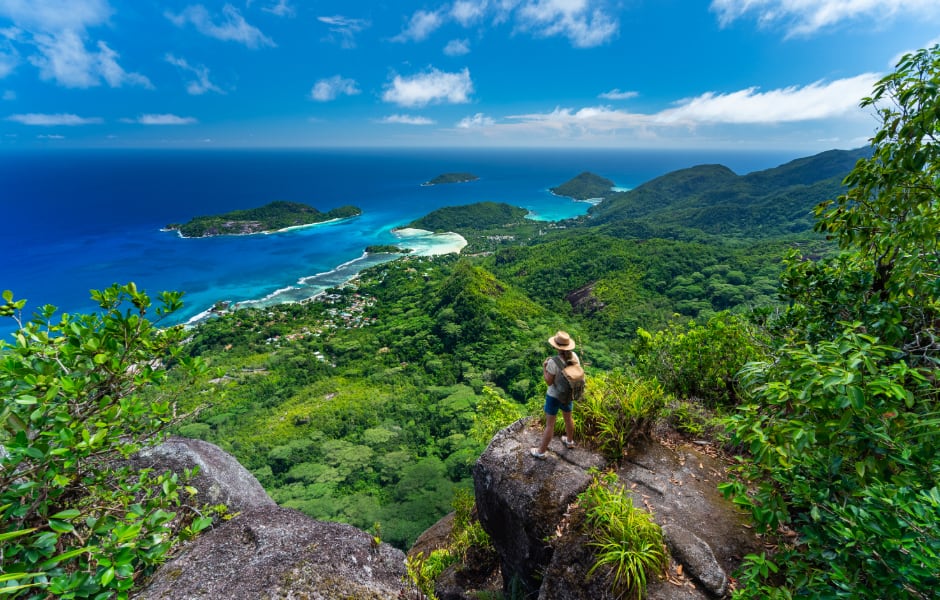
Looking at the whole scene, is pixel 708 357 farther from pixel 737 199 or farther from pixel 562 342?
pixel 737 199

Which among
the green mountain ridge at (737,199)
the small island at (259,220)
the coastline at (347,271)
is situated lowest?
the coastline at (347,271)

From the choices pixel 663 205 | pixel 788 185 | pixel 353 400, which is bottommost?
pixel 353 400

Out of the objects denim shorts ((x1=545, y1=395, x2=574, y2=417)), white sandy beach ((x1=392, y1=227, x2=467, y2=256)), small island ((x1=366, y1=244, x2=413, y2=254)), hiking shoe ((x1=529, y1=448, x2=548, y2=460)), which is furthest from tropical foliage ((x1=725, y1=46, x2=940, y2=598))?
small island ((x1=366, y1=244, x2=413, y2=254))

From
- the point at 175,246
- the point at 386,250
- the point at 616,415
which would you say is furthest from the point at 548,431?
the point at 175,246

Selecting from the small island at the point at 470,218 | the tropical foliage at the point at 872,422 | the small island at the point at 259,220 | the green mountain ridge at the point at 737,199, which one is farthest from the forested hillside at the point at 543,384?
the small island at the point at 259,220

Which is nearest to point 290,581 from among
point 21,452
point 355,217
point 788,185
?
point 21,452

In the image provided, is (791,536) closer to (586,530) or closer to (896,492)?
(586,530)

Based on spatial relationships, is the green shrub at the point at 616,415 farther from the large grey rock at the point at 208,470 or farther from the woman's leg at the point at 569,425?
the large grey rock at the point at 208,470
